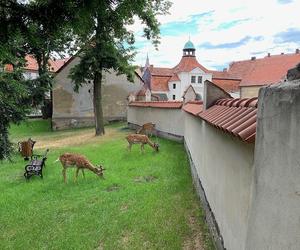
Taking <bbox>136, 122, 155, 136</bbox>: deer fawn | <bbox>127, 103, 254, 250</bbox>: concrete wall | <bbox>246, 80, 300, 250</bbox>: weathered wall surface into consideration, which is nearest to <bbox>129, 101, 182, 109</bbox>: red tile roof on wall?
<bbox>136, 122, 155, 136</bbox>: deer fawn

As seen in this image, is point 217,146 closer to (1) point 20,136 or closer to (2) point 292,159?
(2) point 292,159

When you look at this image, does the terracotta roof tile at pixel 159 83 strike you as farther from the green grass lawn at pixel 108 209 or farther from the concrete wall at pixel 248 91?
the green grass lawn at pixel 108 209

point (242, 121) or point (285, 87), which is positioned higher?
point (285, 87)

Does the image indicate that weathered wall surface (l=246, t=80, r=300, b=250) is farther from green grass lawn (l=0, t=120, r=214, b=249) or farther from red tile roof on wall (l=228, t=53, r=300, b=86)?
red tile roof on wall (l=228, t=53, r=300, b=86)

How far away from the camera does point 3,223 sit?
33.2 feet

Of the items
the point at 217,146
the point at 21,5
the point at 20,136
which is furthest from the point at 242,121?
the point at 20,136

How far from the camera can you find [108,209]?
34.8 ft

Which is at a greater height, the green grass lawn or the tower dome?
the tower dome

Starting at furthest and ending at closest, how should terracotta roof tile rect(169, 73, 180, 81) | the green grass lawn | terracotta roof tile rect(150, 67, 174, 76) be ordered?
terracotta roof tile rect(150, 67, 174, 76) → terracotta roof tile rect(169, 73, 180, 81) → the green grass lawn

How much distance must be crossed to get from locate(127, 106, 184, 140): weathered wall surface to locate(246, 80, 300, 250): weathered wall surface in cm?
1876

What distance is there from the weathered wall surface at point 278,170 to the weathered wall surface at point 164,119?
18.8 metres

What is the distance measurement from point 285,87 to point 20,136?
3458 centimetres

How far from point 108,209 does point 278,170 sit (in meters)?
8.47

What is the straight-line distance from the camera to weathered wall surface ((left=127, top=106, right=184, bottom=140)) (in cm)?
2257
